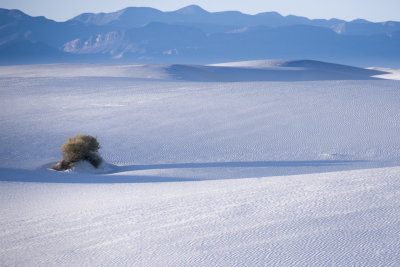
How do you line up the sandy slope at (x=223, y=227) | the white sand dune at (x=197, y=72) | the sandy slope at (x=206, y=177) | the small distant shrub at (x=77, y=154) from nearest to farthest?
1. the sandy slope at (x=223, y=227)
2. the sandy slope at (x=206, y=177)
3. the small distant shrub at (x=77, y=154)
4. the white sand dune at (x=197, y=72)

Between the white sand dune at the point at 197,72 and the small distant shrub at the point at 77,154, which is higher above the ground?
the white sand dune at the point at 197,72

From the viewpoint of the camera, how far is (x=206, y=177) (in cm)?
939

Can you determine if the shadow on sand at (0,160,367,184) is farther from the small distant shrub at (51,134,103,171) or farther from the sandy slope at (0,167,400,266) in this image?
the sandy slope at (0,167,400,266)

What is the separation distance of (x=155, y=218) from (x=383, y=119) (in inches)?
469

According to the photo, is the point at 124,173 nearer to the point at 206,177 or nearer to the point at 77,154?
the point at 77,154

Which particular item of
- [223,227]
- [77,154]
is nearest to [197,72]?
[77,154]

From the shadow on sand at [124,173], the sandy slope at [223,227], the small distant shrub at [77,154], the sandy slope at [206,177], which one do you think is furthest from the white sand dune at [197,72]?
the sandy slope at [223,227]

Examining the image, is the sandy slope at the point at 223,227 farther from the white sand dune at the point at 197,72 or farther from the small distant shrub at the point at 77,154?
the white sand dune at the point at 197,72

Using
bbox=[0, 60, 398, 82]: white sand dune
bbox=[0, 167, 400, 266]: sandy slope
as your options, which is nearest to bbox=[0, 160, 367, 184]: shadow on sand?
bbox=[0, 167, 400, 266]: sandy slope

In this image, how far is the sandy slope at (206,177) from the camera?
407 cm

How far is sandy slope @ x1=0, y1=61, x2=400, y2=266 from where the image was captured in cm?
407

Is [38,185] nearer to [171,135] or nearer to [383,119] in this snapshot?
[171,135]

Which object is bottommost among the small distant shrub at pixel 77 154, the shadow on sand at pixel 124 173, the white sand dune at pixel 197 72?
the shadow on sand at pixel 124 173

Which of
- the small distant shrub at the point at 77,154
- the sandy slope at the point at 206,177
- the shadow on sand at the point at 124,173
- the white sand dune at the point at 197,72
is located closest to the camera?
the sandy slope at the point at 206,177
